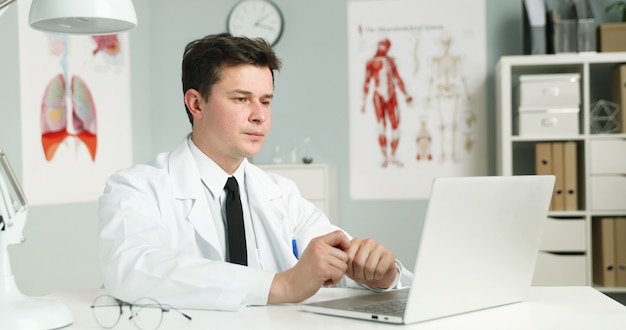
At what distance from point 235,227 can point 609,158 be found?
2.66m

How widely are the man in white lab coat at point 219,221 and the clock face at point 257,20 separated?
2.42 m

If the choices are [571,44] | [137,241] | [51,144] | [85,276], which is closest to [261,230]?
[137,241]

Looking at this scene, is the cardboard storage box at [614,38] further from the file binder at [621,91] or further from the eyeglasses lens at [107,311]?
the eyeglasses lens at [107,311]

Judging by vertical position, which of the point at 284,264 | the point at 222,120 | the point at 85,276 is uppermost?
the point at 222,120

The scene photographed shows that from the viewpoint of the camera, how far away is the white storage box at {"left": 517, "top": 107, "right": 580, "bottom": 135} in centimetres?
396

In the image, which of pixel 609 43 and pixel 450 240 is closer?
pixel 450 240

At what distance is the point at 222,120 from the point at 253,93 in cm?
10

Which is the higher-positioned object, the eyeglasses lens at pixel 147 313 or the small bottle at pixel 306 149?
the small bottle at pixel 306 149

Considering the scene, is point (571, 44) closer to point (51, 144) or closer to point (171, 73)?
point (171, 73)

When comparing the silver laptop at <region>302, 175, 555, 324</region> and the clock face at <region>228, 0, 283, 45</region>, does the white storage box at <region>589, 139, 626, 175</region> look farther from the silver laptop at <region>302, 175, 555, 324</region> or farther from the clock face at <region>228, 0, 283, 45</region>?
the silver laptop at <region>302, 175, 555, 324</region>

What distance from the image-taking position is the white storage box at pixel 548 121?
3.96m

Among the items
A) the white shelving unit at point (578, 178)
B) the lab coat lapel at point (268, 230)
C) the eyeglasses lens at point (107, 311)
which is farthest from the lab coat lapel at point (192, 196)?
the white shelving unit at point (578, 178)

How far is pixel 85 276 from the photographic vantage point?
3.67m

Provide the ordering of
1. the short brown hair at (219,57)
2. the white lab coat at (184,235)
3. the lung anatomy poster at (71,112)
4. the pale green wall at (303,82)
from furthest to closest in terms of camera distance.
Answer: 1. the pale green wall at (303,82)
2. the lung anatomy poster at (71,112)
3. the short brown hair at (219,57)
4. the white lab coat at (184,235)
